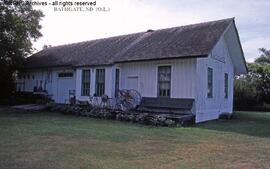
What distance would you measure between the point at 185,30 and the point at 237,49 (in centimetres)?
394

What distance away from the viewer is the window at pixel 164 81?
18156 millimetres

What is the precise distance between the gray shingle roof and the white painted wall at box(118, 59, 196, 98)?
60cm

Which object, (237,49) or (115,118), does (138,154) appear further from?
(237,49)

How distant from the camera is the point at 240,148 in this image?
31.6 ft

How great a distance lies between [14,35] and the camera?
26.0 metres

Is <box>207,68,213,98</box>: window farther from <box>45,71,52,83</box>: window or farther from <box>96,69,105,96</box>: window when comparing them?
<box>45,71,52,83</box>: window

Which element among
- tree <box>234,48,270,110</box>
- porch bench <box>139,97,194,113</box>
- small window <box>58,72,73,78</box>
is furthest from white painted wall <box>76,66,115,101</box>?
tree <box>234,48,270,110</box>

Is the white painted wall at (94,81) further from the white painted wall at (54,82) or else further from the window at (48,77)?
the window at (48,77)

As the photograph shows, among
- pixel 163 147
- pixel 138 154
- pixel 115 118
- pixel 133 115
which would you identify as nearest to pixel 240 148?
pixel 163 147

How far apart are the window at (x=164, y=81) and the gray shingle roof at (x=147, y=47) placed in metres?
0.93

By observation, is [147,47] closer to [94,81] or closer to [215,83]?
[94,81]

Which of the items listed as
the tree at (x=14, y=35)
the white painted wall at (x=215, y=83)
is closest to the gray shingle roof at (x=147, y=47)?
the white painted wall at (x=215, y=83)

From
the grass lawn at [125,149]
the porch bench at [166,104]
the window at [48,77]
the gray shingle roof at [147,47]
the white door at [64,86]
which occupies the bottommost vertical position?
the grass lawn at [125,149]

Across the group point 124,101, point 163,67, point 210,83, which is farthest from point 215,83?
point 124,101
